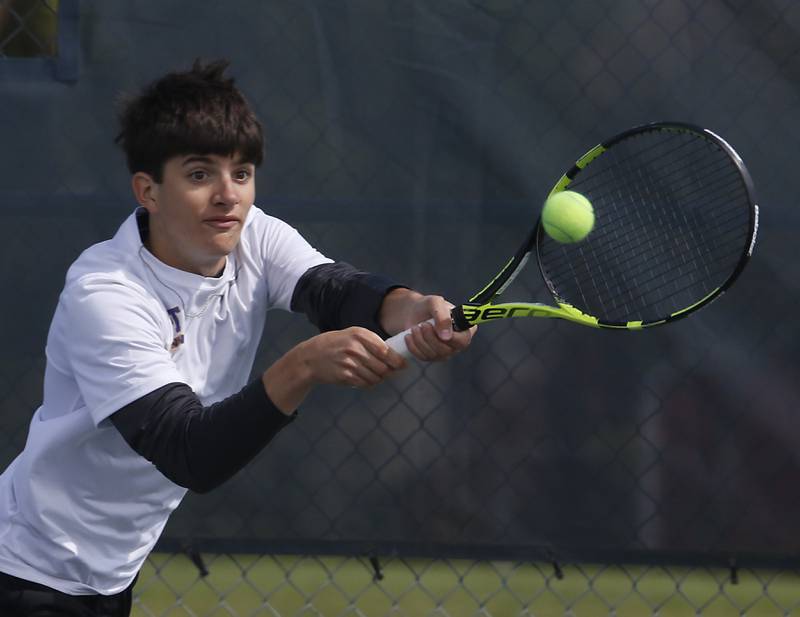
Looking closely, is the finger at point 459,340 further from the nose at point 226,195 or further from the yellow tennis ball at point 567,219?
the nose at point 226,195

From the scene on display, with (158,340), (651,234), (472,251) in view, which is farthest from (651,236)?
(158,340)

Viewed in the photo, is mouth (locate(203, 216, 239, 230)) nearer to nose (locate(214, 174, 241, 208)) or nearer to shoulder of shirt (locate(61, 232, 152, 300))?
nose (locate(214, 174, 241, 208))

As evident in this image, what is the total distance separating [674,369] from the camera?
343 centimetres

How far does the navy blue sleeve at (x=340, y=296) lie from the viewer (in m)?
2.45

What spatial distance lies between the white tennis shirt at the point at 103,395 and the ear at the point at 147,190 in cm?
5

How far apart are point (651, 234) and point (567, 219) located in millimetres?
859

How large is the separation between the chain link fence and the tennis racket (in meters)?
0.12

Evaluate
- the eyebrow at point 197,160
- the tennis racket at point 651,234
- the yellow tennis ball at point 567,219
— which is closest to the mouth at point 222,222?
the eyebrow at point 197,160

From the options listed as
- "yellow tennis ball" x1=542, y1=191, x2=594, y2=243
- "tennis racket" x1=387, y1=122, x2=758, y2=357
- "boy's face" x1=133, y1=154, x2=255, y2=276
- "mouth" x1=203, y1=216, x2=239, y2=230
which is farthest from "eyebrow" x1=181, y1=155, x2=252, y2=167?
"tennis racket" x1=387, y1=122, x2=758, y2=357

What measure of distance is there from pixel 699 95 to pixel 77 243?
161cm

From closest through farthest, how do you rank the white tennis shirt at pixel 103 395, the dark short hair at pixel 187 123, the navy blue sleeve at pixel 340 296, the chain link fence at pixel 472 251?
the white tennis shirt at pixel 103 395, the dark short hair at pixel 187 123, the navy blue sleeve at pixel 340 296, the chain link fence at pixel 472 251

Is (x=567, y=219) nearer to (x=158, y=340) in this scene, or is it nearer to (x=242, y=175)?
(x=242, y=175)

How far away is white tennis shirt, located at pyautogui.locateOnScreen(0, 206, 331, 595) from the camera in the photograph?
2.20 m

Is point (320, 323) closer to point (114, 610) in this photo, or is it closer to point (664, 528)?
point (114, 610)
